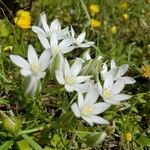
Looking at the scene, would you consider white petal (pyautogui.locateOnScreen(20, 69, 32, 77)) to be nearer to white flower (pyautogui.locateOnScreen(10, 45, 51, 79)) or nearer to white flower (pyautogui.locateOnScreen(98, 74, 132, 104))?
white flower (pyautogui.locateOnScreen(10, 45, 51, 79))

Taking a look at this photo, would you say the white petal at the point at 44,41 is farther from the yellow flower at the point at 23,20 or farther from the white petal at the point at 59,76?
the yellow flower at the point at 23,20

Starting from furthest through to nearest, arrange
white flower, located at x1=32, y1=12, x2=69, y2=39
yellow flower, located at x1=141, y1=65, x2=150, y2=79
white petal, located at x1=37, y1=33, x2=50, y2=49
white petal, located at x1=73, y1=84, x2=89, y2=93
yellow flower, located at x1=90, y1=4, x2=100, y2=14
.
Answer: yellow flower, located at x1=90, y1=4, x2=100, y2=14, yellow flower, located at x1=141, y1=65, x2=150, y2=79, white flower, located at x1=32, y1=12, x2=69, y2=39, white petal, located at x1=37, y1=33, x2=50, y2=49, white petal, located at x1=73, y1=84, x2=89, y2=93

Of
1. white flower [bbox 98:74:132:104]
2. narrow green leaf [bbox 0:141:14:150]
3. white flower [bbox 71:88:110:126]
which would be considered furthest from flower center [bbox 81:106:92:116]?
narrow green leaf [bbox 0:141:14:150]

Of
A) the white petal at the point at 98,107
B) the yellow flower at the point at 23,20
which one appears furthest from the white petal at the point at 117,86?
the yellow flower at the point at 23,20

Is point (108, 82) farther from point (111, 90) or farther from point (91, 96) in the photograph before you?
point (91, 96)

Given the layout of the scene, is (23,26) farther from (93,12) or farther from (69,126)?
(69,126)

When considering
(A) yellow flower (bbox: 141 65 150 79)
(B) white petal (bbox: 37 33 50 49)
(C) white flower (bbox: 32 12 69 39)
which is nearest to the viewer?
(B) white petal (bbox: 37 33 50 49)
